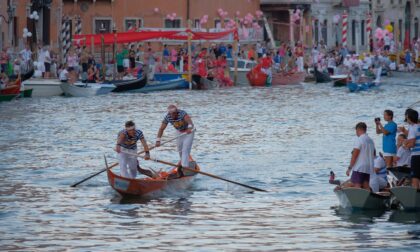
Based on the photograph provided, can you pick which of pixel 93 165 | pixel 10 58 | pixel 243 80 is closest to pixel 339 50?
pixel 243 80

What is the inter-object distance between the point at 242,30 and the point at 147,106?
1023 inches

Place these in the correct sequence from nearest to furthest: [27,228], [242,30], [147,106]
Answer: [27,228] → [147,106] → [242,30]

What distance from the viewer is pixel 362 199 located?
23.6m

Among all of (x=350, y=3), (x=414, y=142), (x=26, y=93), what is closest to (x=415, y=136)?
(x=414, y=142)

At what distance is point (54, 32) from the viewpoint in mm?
71812

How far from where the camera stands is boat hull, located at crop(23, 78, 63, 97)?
57231mm

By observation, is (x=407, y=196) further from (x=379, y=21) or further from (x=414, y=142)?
(x=379, y=21)

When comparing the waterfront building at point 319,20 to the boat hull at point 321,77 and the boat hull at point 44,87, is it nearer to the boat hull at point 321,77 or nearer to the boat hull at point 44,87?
the boat hull at point 321,77

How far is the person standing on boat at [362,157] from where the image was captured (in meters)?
23.4

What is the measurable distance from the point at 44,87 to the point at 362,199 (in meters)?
35.4

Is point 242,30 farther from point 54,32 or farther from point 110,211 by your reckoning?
point 110,211

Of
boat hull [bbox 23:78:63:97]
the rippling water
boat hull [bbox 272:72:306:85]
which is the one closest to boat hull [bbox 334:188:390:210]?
the rippling water

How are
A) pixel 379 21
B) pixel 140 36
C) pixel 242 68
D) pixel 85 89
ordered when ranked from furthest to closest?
pixel 379 21
pixel 242 68
pixel 140 36
pixel 85 89

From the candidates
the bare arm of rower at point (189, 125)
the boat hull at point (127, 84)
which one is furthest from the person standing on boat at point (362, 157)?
the boat hull at point (127, 84)
